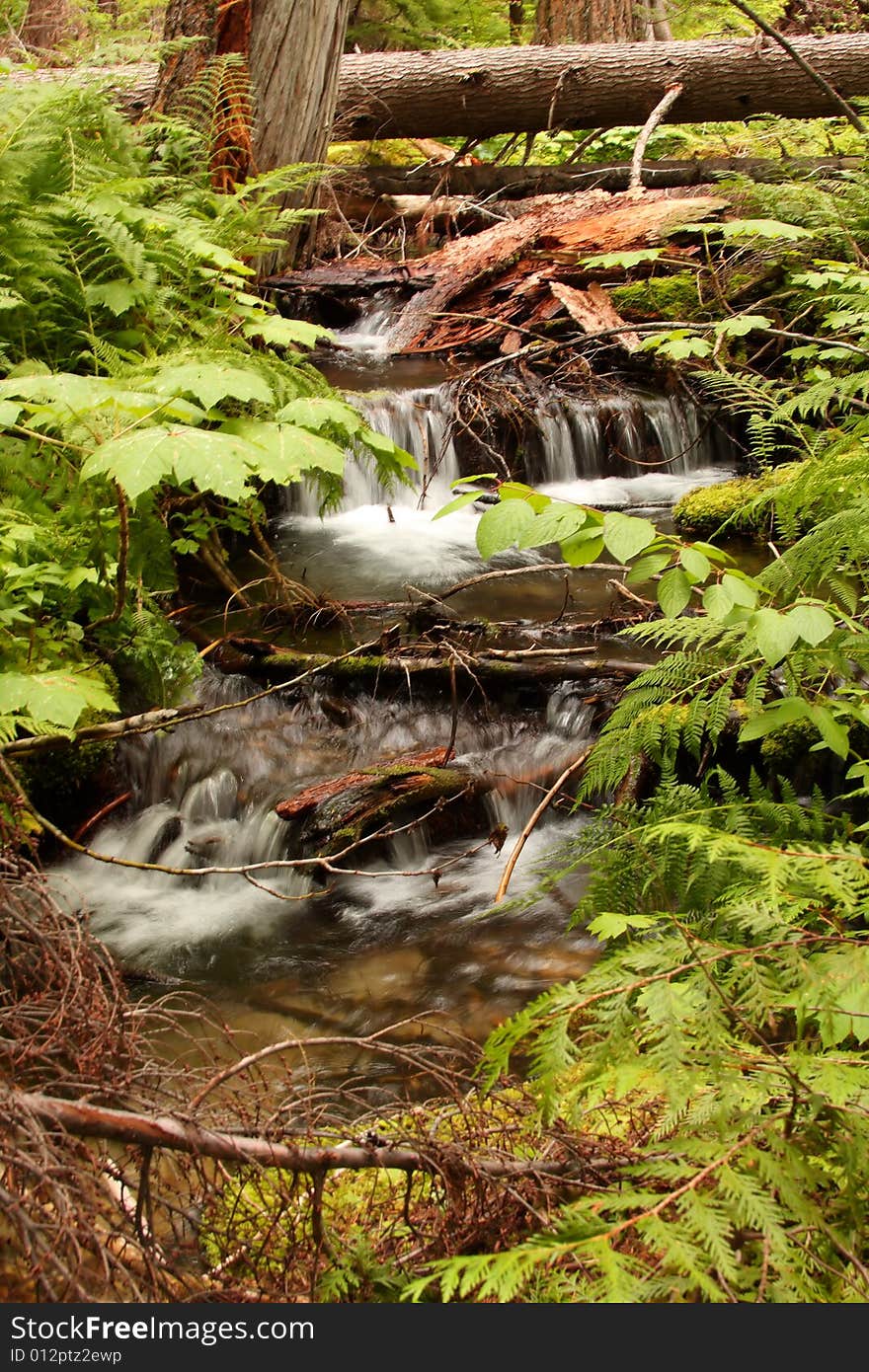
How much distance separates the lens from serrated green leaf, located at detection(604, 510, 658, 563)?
2.08 metres

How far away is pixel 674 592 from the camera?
2.38 m

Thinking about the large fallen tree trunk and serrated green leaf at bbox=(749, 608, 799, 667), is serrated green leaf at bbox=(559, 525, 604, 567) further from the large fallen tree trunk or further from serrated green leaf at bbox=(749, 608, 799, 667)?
the large fallen tree trunk

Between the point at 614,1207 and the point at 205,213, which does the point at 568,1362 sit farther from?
the point at 205,213

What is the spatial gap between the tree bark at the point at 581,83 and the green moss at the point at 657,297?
298 centimetres

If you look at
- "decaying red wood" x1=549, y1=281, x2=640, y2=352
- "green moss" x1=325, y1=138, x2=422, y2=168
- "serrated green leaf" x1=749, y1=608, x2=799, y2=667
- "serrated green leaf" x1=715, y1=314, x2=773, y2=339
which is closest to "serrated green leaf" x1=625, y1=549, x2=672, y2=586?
"serrated green leaf" x1=749, y1=608, x2=799, y2=667

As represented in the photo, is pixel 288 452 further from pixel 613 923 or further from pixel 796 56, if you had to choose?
pixel 796 56

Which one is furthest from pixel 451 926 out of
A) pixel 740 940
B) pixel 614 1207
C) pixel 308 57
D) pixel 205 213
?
pixel 308 57

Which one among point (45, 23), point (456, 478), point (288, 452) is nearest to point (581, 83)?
point (456, 478)

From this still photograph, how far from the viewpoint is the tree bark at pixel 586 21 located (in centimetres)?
1383

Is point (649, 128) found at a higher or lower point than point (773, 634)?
higher

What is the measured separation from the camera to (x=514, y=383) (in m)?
7.26

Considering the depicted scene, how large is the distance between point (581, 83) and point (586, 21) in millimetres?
4983

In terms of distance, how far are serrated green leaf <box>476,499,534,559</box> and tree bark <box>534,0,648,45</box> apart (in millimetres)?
14358

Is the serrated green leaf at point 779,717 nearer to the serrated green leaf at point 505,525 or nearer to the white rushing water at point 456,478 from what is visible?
the serrated green leaf at point 505,525
